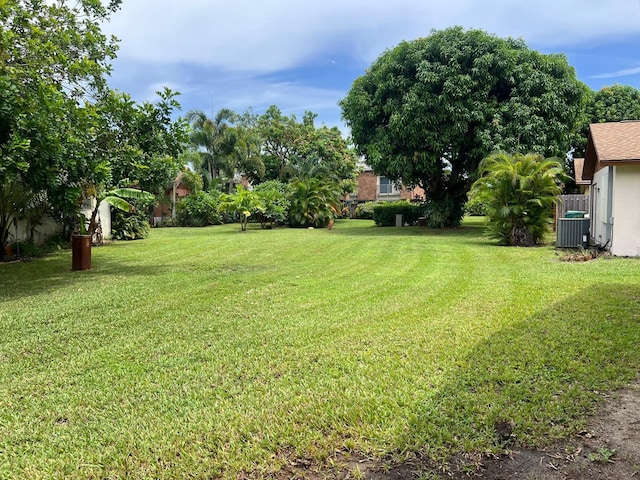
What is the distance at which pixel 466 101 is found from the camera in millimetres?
22469

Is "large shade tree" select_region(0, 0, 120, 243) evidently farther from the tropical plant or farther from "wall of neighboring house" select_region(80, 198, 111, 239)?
the tropical plant

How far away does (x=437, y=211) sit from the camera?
26938 mm

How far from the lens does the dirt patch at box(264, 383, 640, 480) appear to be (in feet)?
8.80

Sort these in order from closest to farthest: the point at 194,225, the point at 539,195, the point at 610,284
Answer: the point at 610,284 < the point at 539,195 < the point at 194,225

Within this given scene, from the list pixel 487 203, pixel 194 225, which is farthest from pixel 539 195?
pixel 194 225

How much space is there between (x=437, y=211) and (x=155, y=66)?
17.4 metres

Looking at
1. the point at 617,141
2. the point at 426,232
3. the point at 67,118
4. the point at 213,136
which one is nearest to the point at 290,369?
the point at 67,118

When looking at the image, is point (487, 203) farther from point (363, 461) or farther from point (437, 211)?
point (363, 461)

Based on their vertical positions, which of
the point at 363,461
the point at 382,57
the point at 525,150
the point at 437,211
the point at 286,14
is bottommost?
the point at 363,461

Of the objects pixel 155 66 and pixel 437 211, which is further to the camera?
pixel 437 211

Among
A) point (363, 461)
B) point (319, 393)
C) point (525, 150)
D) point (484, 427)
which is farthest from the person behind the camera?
point (525, 150)

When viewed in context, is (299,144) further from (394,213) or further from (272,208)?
(272,208)

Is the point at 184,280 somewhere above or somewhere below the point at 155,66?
below

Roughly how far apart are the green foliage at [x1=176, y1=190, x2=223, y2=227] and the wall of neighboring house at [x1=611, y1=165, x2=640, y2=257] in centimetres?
2630
